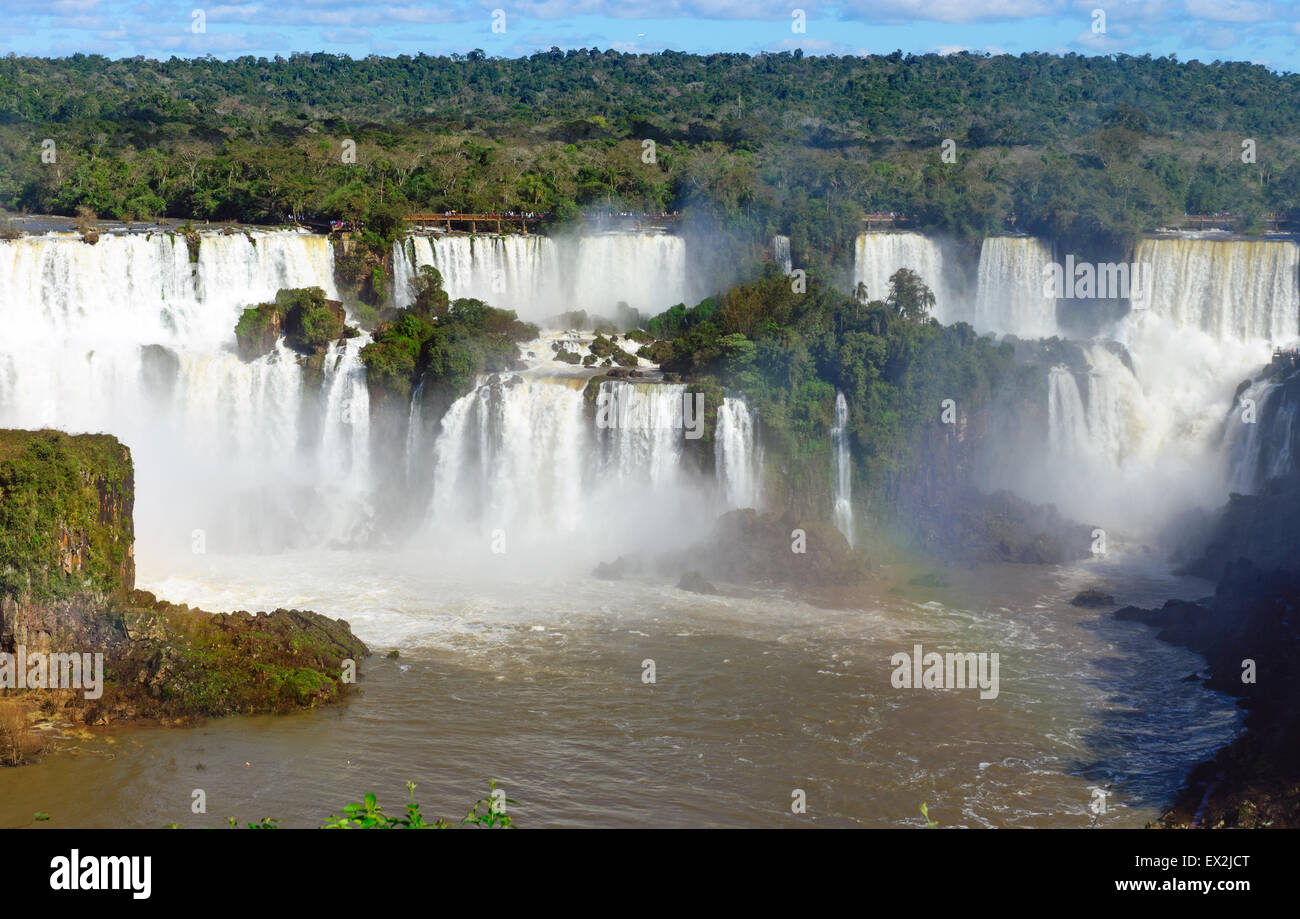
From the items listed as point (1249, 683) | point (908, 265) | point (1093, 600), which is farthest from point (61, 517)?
point (908, 265)

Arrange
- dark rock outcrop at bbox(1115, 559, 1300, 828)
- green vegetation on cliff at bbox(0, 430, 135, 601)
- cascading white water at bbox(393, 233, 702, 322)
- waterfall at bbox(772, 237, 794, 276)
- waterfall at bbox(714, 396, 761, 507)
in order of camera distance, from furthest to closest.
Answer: waterfall at bbox(772, 237, 794, 276)
cascading white water at bbox(393, 233, 702, 322)
waterfall at bbox(714, 396, 761, 507)
green vegetation on cliff at bbox(0, 430, 135, 601)
dark rock outcrop at bbox(1115, 559, 1300, 828)

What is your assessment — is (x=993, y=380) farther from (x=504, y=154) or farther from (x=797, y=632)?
(x=504, y=154)

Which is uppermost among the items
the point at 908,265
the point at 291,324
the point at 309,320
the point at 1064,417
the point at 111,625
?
the point at 908,265

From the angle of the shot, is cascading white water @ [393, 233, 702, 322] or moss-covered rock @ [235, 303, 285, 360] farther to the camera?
cascading white water @ [393, 233, 702, 322]

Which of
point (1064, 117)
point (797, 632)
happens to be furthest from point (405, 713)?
point (1064, 117)

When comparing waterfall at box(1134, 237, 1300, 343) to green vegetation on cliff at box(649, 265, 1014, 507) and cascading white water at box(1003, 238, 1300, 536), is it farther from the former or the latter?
green vegetation on cliff at box(649, 265, 1014, 507)

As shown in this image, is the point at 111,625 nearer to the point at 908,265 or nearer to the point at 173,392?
the point at 173,392

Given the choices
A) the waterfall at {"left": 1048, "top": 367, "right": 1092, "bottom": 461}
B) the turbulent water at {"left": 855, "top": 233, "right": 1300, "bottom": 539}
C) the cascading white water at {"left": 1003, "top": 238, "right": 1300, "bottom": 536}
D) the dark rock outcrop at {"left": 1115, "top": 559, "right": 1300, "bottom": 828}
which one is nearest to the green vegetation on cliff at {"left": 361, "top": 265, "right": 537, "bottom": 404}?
the turbulent water at {"left": 855, "top": 233, "right": 1300, "bottom": 539}
